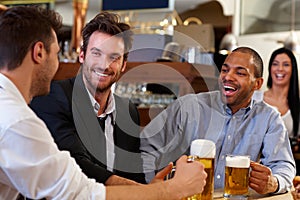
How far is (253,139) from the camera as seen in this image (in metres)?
1.79

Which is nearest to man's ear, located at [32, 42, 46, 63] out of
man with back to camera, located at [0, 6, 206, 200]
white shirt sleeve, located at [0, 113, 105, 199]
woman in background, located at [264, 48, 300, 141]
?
man with back to camera, located at [0, 6, 206, 200]

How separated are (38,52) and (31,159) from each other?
25 centimetres

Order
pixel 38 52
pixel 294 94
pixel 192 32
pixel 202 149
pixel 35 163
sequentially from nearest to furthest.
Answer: pixel 35 163
pixel 38 52
pixel 202 149
pixel 294 94
pixel 192 32

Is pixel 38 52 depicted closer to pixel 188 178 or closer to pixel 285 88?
pixel 188 178

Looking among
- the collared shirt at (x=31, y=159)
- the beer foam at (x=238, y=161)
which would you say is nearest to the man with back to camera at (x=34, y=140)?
the collared shirt at (x=31, y=159)

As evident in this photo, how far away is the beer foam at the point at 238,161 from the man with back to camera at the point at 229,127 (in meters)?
0.25

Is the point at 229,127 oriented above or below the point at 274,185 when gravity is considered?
above

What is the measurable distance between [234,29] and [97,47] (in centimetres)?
525

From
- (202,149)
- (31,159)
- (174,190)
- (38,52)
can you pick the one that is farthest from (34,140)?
(202,149)

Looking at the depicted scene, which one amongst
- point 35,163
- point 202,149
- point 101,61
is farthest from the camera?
point 101,61

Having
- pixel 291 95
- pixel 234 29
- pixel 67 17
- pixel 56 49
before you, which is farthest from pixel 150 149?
pixel 67 17

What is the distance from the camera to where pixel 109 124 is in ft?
5.88

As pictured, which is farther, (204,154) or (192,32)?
(192,32)

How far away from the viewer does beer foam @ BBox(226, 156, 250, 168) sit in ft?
4.80
